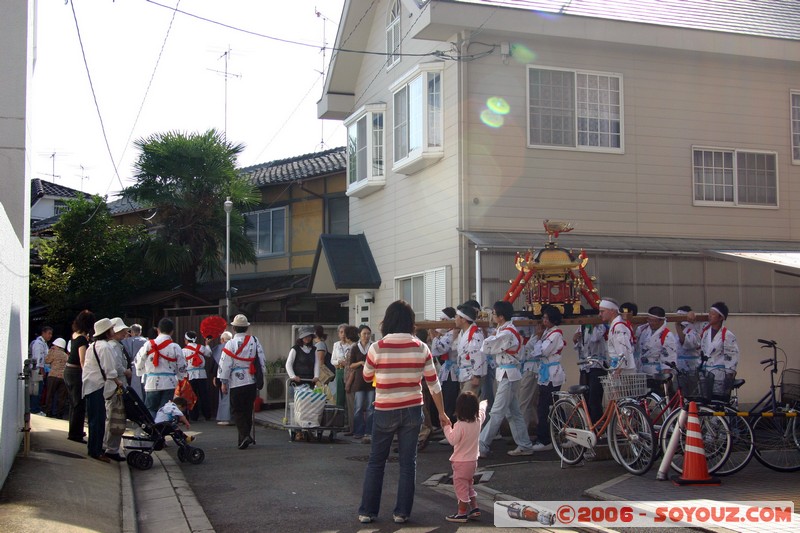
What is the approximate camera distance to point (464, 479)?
781 centimetres

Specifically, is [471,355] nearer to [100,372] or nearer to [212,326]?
[100,372]

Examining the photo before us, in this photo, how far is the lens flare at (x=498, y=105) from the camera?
56.7 feet

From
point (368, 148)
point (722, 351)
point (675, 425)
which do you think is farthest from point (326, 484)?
point (368, 148)

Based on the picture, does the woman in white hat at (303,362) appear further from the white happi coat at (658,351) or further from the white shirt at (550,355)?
the white happi coat at (658,351)

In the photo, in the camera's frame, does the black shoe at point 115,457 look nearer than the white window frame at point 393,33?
Yes

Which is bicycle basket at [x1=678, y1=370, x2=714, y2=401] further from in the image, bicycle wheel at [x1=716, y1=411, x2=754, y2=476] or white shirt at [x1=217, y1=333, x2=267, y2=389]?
white shirt at [x1=217, y1=333, x2=267, y2=389]

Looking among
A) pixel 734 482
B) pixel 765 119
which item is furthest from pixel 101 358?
pixel 765 119

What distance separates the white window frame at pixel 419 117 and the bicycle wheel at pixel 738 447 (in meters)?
9.55

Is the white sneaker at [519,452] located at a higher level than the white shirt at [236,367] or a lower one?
lower

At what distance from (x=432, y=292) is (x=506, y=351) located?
6610 mm

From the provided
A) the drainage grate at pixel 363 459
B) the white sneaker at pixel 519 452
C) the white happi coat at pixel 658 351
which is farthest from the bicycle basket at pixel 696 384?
the drainage grate at pixel 363 459

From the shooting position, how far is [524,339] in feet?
42.0

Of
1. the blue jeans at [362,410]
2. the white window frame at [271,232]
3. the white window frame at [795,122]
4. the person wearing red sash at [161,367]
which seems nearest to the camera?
Result: the person wearing red sash at [161,367]

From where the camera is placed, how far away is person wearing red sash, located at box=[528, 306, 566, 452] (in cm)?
1180
